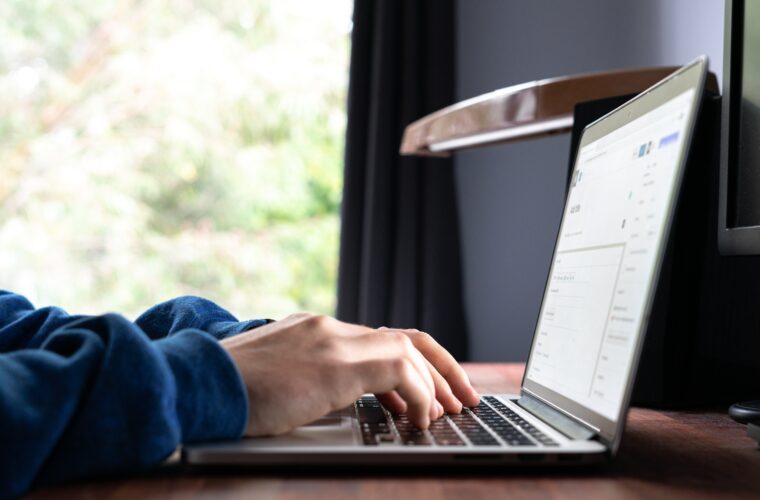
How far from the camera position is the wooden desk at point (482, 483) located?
478mm

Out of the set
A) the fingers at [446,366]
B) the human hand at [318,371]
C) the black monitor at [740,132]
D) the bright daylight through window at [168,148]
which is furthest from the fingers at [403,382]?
the bright daylight through window at [168,148]

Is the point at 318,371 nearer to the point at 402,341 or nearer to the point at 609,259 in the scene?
the point at 402,341

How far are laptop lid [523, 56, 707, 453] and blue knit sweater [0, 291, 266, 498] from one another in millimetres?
240

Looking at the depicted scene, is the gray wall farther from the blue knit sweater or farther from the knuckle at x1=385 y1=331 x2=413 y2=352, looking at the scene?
the blue knit sweater

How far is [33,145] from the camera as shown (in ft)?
13.2

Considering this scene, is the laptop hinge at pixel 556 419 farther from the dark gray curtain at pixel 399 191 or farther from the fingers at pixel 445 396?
the dark gray curtain at pixel 399 191

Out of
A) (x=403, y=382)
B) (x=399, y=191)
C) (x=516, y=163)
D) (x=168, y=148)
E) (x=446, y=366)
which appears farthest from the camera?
(x=168, y=148)

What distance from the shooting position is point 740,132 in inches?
32.5

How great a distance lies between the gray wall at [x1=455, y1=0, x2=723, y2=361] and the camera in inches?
76.1

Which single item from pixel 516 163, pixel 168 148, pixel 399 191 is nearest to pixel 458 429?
pixel 516 163

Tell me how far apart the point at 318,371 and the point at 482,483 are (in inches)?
5.3

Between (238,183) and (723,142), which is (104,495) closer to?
(723,142)

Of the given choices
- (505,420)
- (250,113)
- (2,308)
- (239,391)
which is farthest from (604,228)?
(250,113)

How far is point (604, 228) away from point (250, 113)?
367 centimetres
